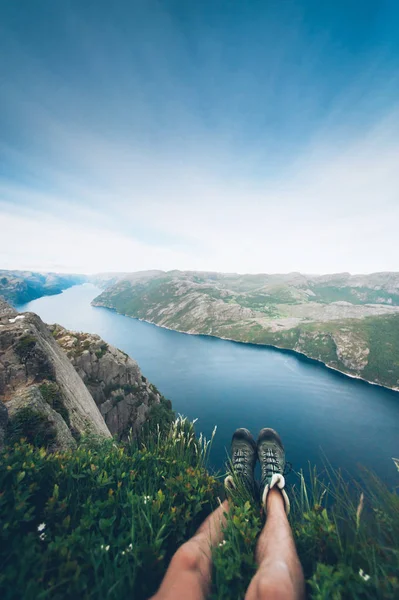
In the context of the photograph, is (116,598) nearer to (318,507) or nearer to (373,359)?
(318,507)

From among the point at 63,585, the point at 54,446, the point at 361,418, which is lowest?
the point at 361,418

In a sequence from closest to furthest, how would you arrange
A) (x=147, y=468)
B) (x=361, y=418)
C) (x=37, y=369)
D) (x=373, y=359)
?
(x=147, y=468) < (x=37, y=369) < (x=361, y=418) < (x=373, y=359)

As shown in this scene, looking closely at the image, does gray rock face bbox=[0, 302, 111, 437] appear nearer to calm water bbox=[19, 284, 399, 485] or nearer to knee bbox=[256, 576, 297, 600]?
knee bbox=[256, 576, 297, 600]

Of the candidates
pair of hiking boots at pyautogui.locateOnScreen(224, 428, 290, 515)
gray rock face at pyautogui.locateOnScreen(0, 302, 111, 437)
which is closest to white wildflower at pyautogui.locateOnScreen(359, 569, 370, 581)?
pair of hiking boots at pyautogui.locateOnScreen(224, 428, 290, 515)

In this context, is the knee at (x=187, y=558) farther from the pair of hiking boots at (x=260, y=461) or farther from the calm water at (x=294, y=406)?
the calm water at (x=294, y=406)

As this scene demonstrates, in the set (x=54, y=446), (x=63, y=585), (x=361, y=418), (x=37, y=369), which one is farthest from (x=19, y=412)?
(x=361, y=418)

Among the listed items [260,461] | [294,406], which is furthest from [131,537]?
[294,406]
